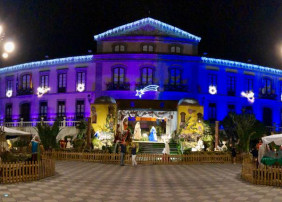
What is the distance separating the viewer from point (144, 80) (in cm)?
4050

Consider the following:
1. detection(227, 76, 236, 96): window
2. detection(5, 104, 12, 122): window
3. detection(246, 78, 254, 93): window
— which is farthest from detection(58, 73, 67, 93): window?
detection(246, 78, 254, 93): window

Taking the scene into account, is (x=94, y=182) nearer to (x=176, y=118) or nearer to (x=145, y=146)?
(x=145, y=146)

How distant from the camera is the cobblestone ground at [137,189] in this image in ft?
40.8

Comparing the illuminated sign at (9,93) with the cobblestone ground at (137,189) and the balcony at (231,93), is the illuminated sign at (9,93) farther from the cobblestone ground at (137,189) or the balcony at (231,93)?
the cobblestone ground at (137,189)

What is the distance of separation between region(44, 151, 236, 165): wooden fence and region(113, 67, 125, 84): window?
15493 mm

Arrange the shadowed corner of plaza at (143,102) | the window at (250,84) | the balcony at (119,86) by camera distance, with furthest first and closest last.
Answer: the window at (250,84)
the balcony at (119,86)
the shadowed corner of plaza at (143,102)

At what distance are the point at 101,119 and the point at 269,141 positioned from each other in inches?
866

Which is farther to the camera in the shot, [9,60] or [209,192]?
[9,60]

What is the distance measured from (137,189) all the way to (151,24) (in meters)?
29.0

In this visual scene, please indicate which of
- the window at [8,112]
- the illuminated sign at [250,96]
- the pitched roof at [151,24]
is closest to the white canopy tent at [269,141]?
the pitched roof at [151,24]

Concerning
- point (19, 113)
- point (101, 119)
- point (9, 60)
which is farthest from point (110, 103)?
point (9, 60)

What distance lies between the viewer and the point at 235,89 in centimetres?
4362

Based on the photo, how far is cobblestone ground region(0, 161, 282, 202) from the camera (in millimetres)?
12422

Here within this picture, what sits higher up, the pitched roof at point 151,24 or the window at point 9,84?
the pitched roof at point 151,24
